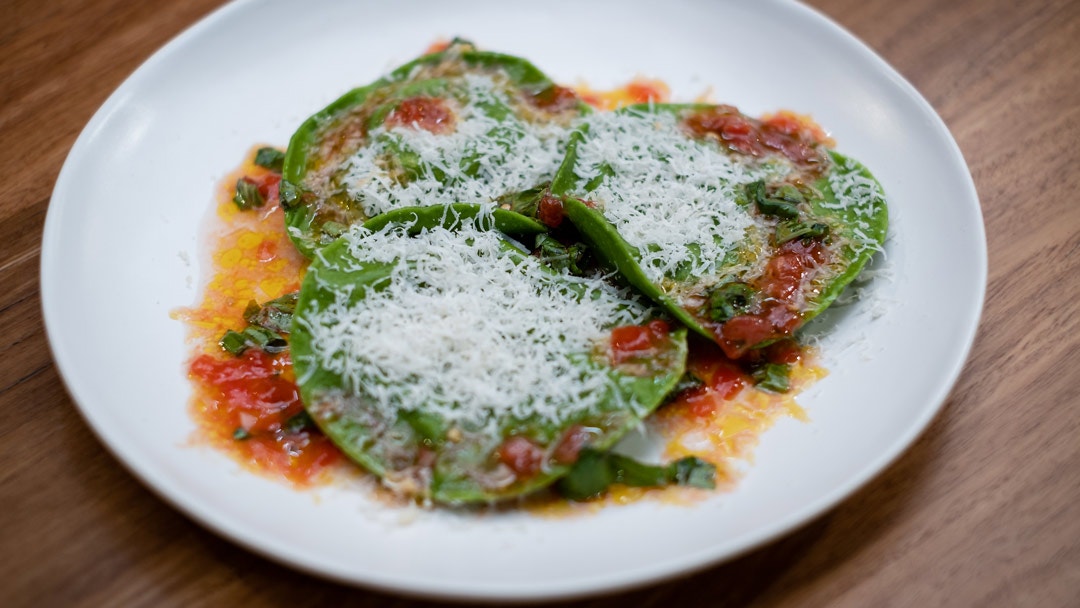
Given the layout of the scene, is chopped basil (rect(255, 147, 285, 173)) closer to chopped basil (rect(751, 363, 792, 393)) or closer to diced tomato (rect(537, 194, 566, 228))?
diced tomato (rect(537, 194, 566, 228))

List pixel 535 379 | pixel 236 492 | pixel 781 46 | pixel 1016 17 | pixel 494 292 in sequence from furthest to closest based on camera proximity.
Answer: pixel 1016 17
pixel 781 46
pixel 494 292
pixel 535 379
pixel 236 492

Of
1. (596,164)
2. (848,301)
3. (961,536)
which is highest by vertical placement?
(596,164)

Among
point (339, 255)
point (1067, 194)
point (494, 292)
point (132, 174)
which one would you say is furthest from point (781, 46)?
point (132, 174)

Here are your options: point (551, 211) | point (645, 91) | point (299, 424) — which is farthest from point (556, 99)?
point (299, 424)

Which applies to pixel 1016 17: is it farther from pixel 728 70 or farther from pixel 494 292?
A: pixel 494 292

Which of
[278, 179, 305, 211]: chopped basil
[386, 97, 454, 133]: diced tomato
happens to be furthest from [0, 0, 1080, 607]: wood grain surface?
[386, 97, 454, 133]: diced tomato

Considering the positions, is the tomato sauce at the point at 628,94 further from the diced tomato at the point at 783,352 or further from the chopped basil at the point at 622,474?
the chopped basil at the point at 622,474
